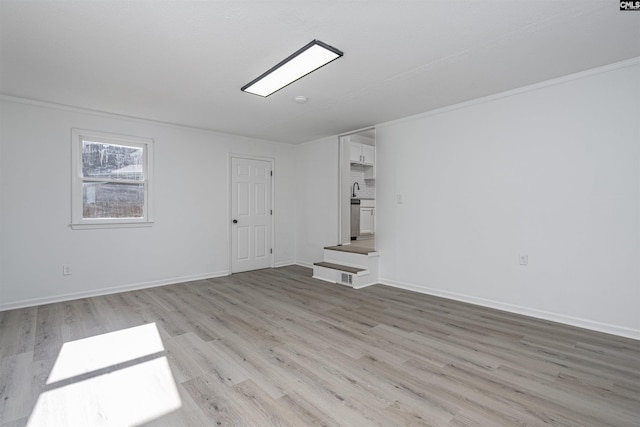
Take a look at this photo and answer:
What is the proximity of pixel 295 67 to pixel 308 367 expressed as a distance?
257 centimetres

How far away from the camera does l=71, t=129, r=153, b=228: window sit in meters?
4.14

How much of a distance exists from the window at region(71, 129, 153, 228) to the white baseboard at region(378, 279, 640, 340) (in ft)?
13.7

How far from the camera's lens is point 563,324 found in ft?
10.3

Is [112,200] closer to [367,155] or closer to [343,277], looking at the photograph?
[343,277]

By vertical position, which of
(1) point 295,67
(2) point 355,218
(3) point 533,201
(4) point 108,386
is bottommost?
(4) point 108,386

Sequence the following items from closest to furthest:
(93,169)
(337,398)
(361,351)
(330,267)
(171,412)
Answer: (171,412)
(337,398)
(361,351)
(93,169)
(330,267)

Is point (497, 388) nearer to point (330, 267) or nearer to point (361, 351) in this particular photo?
point (361, 351)

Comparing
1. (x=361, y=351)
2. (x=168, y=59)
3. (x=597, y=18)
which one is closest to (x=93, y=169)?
(x=168, y=59)

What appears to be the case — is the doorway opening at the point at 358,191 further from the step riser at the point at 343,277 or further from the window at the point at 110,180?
the window at the point at 110,180

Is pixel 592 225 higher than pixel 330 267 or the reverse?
higher

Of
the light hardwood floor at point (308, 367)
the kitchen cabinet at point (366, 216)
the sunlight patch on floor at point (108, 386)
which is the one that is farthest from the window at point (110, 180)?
the kitchen cabinet at point (366, 216)

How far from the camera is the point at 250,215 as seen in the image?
5.89m

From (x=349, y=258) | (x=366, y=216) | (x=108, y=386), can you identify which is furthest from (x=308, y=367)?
(x=366, y=216)

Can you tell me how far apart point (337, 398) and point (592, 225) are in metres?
2.97
